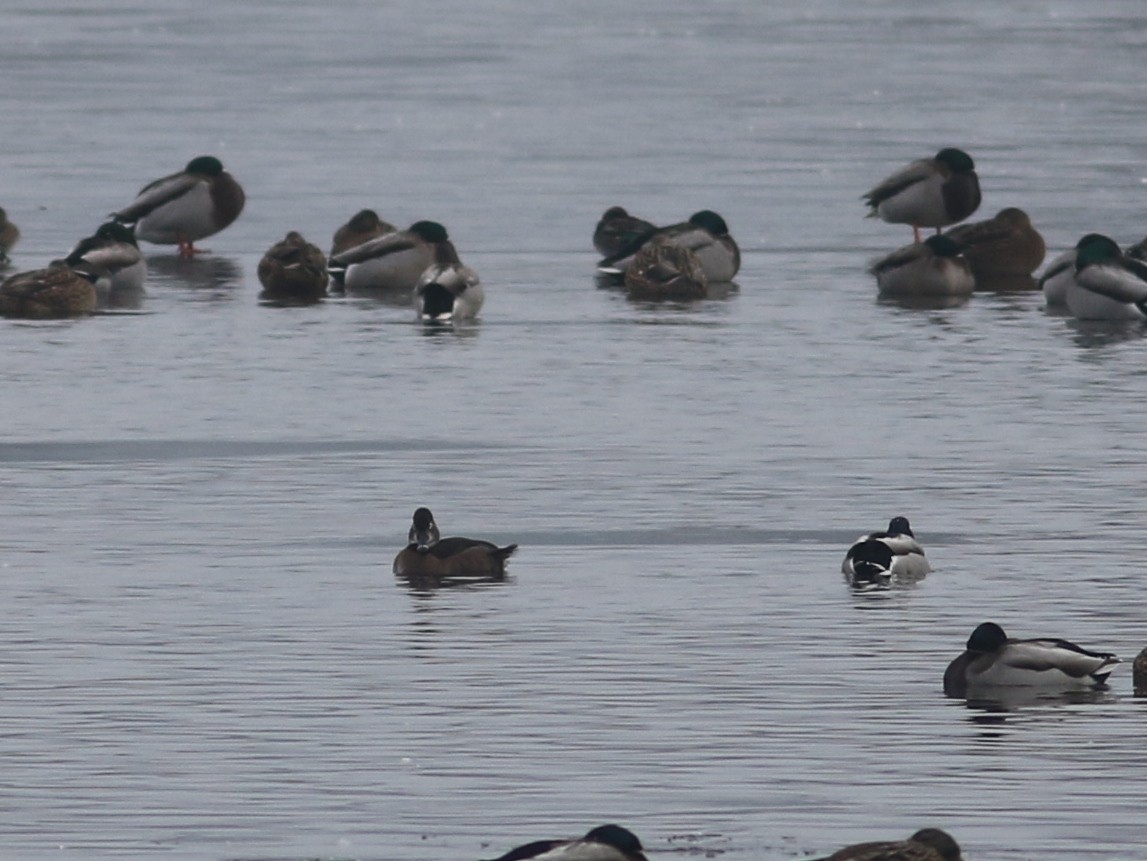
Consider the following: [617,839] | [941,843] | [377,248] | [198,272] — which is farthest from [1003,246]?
[617,839]

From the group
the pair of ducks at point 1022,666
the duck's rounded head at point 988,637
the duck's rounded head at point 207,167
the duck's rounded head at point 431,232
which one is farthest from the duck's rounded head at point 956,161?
the duck's rounded head at point 988,637

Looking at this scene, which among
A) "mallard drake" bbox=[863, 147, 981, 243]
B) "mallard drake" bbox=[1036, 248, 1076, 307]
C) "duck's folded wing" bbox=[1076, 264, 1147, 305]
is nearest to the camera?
"duck's folded wing" bbox=[1076, 264, 1147, 305]

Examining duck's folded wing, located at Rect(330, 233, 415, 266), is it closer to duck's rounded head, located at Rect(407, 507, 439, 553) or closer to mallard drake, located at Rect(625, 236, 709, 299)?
mallard drake, located at Rect(625, 236, 709, 299)

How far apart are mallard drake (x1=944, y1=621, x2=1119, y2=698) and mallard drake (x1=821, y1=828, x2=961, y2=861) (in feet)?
10.9

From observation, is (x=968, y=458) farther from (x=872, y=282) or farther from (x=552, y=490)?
(x=872, y=282)

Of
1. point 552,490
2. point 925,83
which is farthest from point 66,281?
point 925,83

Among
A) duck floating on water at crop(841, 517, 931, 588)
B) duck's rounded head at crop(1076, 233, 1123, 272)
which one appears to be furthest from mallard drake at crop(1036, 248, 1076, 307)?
duck floating on water at crop(841, 517, 931, 588)

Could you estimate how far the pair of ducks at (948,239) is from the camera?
26.6 metres

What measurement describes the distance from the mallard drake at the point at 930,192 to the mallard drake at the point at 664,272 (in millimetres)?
3953

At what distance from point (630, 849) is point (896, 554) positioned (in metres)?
6.18

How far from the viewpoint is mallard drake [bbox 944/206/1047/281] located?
92.0 ft

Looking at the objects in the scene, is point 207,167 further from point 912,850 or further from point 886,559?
point 912,850

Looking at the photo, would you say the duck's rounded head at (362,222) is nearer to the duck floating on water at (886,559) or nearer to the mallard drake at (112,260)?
the mallard drake at (112,260)

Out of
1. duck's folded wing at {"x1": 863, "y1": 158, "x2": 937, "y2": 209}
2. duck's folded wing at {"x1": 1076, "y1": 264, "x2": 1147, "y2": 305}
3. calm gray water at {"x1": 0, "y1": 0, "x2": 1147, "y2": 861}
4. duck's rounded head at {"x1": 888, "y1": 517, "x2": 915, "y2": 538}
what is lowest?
calm gray water at {"x1": 0, "y1": 0, "x2": 1147, "y2": 861}
